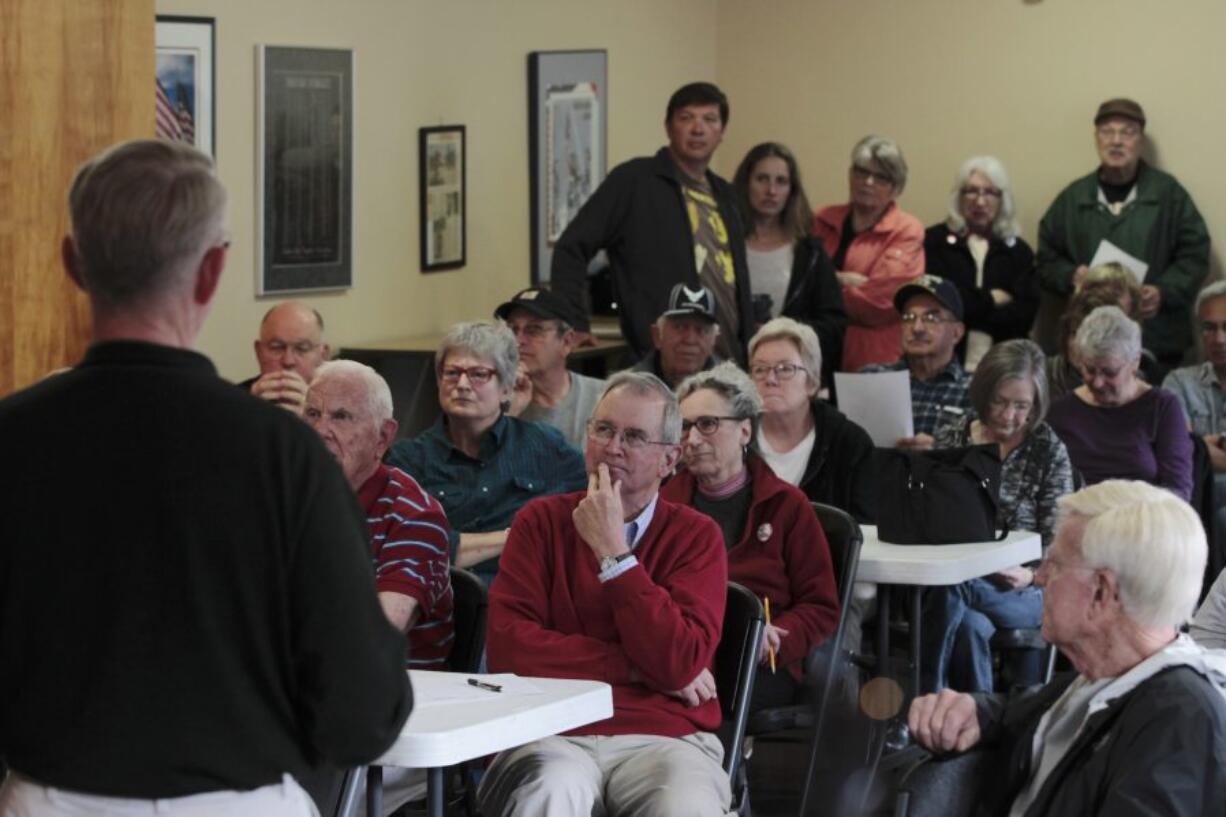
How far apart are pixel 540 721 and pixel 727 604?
1005mm

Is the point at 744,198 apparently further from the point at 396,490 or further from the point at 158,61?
the point at 396,490

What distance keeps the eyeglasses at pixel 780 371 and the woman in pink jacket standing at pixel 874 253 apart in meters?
2.49

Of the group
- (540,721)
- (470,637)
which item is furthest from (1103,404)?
(540,721)

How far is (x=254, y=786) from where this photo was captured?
6.53 ft

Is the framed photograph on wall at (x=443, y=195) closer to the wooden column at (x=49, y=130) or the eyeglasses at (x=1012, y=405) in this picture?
the eyeglasses at (x=1012, y=405)

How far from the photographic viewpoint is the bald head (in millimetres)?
6012

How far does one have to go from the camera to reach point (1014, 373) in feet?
18.6

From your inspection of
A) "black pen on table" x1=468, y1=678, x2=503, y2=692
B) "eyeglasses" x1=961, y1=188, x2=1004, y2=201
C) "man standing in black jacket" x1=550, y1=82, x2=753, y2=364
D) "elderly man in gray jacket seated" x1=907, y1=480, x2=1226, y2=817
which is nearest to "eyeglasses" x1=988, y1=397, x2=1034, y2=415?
"man standing in black jacket" x1=550, y1=82, x2=753, y2=364

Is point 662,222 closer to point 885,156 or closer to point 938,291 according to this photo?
point 938,291

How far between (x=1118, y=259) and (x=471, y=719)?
6.28 metres

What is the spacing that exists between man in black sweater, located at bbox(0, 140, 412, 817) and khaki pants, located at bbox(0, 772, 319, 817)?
12mm

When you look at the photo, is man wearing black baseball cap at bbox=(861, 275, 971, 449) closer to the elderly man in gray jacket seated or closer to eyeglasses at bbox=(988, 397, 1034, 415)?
eyeglasses at bbox=(988, 397, 1034, 415)

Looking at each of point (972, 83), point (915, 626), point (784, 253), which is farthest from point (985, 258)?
point (915, 626)

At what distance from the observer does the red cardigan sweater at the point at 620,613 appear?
3594 mm
